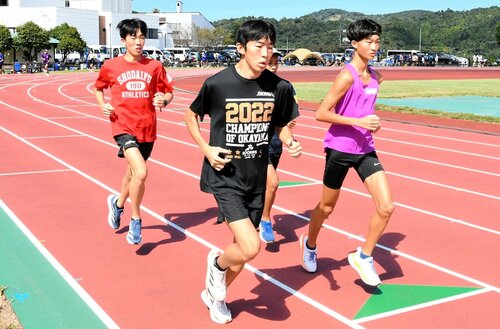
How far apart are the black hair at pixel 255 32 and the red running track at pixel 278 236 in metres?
2.00

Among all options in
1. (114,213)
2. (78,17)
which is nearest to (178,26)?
(78,17)

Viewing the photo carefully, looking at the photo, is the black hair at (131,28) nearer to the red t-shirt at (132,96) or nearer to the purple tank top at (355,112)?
the red t-shirt at (132,96)

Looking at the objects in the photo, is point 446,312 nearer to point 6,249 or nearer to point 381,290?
point 381,290

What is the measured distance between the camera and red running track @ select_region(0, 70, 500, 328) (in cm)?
472

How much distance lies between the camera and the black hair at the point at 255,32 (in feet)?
13.5

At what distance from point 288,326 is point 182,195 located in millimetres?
4412

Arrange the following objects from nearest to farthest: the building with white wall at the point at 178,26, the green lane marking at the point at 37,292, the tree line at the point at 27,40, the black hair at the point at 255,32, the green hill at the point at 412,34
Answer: the black hair at the point at 255,32, the green lane marking at the point at 37,292, the tree line at the point at 27,40, the building with white wall at the point at 178,26, the green hill at the point at 412,34

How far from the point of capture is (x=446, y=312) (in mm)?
4691

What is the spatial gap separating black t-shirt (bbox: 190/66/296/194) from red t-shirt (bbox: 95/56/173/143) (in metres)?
1.98

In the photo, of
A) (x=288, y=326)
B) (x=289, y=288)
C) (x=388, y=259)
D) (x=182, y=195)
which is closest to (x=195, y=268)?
(x=289, y=288)

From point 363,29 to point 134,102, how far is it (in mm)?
2463

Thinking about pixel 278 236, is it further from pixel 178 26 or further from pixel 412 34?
pixel 412 34

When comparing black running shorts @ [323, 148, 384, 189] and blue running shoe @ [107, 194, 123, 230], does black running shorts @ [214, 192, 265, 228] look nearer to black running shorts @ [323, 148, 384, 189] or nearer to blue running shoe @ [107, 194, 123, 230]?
black running shorts @ [323, 148, 384, 189]

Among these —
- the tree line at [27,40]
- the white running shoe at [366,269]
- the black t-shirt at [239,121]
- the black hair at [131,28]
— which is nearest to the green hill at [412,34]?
the tree line at [27,40]
